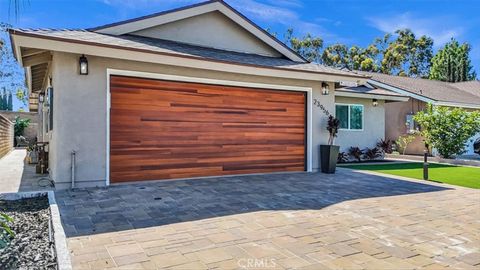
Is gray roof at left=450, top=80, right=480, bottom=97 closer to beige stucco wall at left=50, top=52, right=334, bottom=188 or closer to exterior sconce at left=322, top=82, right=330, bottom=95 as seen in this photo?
exterior sconce at left=322, top=82, right=330, bottom=95

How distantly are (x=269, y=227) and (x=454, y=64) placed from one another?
1606 inches

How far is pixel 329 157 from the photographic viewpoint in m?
10.8

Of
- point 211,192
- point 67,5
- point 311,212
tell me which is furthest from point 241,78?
point 67,5

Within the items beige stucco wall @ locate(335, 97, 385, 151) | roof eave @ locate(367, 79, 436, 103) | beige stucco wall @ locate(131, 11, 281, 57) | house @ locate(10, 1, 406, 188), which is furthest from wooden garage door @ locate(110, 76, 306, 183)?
roof eave @ locate(367, 79, 436, 103)

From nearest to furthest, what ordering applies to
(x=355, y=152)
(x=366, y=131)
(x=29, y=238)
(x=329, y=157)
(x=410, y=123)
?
(x=29, y=238)
(x=329, y=157)
(x=355, y=152)
(x=366, y=131)
(x=410, y=123)

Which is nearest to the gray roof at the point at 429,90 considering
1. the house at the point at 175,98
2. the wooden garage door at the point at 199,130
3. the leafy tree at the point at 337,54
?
the house at the point at 175,98

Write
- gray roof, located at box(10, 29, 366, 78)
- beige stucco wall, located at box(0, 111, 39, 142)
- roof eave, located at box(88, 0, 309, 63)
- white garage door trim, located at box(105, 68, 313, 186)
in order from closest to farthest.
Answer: gray roof, located at box(10, 29, 366, 78), white garage door trim, located at box(105, 68, 313, 186), roof eave, located at box(88, 0, 309, 63), beige stucco wall, located at box(0, 111, 39, 142)

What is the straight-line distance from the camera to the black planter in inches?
424

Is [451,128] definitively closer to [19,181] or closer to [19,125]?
[19,181]

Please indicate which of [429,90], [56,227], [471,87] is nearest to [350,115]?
[429,90]

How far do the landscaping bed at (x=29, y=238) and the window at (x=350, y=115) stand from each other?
1265 cm

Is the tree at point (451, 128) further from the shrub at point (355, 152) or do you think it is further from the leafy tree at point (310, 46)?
the leafy tree at point (310, 46)

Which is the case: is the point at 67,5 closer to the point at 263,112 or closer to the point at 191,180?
the point at 191,180

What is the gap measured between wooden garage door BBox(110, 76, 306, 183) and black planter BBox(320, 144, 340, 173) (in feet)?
2.20
